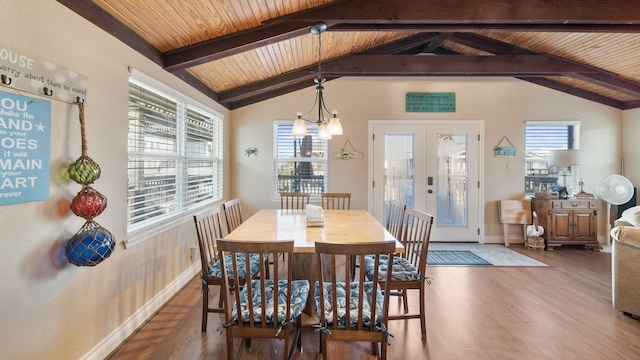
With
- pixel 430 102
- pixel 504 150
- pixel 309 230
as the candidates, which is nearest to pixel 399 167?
pixel 430 102

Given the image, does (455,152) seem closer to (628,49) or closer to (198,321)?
(628,49)

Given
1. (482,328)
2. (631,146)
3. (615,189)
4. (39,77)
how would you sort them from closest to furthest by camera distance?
(39,77)
(482,328)
(615,189)
(631,146)

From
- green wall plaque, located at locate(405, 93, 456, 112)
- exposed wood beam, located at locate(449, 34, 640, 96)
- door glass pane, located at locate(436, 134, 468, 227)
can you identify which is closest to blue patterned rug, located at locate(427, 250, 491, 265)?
door glass pane, located at locate(436, 134, 468, 227)

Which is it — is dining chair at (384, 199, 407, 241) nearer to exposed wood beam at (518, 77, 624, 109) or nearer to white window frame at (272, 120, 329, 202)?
white window frame at (272, 120, 329, 202)

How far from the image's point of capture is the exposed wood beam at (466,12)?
2.56 meters

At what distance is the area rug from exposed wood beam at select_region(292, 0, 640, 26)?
9.31ft

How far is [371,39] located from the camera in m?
3.90

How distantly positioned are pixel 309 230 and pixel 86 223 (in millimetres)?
1451

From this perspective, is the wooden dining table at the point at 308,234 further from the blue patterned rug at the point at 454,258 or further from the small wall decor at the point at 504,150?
the small wall decor at the point at 504,150

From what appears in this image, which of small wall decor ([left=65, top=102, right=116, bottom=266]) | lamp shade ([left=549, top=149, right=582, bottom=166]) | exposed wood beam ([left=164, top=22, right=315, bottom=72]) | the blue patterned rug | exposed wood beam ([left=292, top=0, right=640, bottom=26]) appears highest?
exposed wood beam ([left=292, top=0, right=640, bottom=26])

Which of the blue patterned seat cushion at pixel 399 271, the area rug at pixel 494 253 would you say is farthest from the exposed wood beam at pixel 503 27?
the area rug at pixel 494 253

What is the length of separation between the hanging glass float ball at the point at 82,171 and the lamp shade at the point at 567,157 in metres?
5.64

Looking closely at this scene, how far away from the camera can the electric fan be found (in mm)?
4191

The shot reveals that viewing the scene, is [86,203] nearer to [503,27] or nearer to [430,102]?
[503,27]
